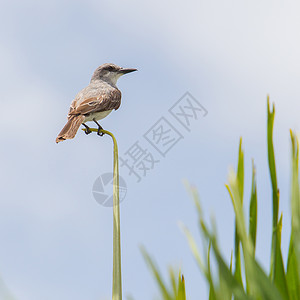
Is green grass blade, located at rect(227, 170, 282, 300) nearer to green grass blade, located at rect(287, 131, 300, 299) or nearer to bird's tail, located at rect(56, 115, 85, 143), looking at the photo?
green grass blade, located at rect(287, 131, 300, 299)

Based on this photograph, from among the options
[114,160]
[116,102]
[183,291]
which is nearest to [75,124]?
[116,102]

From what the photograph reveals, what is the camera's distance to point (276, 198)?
3.83 feet

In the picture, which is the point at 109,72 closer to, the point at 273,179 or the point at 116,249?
the point at 116,249

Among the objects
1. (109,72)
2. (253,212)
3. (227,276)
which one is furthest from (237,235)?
(109,72)

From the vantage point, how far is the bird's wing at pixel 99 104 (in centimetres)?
442

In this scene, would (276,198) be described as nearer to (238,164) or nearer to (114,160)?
(238,164)

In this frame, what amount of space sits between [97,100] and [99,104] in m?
0.10

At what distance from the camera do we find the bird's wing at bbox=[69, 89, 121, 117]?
4418 mm

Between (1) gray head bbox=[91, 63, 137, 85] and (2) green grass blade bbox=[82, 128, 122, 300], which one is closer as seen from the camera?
(2) green grass blade bbox=[82, 128, 122, 300]

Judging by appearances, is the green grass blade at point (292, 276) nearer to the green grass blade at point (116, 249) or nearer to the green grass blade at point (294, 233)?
the green grass blade at point (294, 233)

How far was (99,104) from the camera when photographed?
4723mm

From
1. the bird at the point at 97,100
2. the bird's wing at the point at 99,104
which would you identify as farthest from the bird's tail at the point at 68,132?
the bird's wing at the point at 99,104

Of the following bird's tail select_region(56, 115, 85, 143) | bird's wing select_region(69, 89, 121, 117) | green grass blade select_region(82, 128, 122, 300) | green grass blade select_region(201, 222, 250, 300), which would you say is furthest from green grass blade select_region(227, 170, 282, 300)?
bird's wing select_region(69, 89, 121, 117)

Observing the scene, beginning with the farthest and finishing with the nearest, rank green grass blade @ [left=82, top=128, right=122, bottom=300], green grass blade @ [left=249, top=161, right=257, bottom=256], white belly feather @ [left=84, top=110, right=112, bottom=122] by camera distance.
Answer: white belly feather @ [left=84, top=110, right=112, bottom=122] → green grass blade @ [left=82, top=128, right=122, bottom=300] → green grass blade @ [left=249, top=161, right=257, bottom=256]
